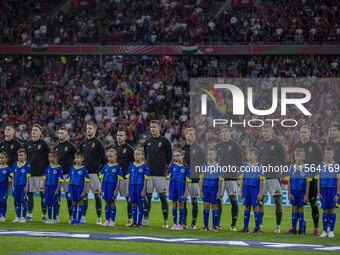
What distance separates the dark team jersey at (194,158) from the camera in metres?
10.3

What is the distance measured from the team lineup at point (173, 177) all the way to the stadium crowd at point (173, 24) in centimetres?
1742

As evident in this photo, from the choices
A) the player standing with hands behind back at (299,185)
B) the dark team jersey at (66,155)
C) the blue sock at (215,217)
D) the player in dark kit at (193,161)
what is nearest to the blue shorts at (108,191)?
the dark team jersey at (66,155)

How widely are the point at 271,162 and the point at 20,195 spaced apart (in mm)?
→ 5845

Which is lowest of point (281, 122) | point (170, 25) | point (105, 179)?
point (105, 179)

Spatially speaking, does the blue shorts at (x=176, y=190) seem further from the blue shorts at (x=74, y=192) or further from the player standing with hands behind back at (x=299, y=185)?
the player standing with hands behind back at (x=299, y=185)

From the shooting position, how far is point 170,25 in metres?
28.8

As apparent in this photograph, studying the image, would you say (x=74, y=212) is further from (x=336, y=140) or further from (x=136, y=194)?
(x=336, y=140)

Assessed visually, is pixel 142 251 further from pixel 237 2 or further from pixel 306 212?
pixel 237 2

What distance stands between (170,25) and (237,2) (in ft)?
18.1

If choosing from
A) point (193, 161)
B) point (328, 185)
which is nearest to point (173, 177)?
point (193, 161)

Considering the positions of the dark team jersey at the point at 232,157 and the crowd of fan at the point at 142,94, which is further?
the crowd of fan at the point at 142,94

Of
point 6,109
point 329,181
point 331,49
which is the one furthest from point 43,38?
point 329,181

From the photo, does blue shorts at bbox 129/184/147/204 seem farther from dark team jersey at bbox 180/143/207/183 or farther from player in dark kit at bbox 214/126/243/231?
player in dark kit at bbox 214/126/243/231

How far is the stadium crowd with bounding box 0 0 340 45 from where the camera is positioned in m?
26.6
